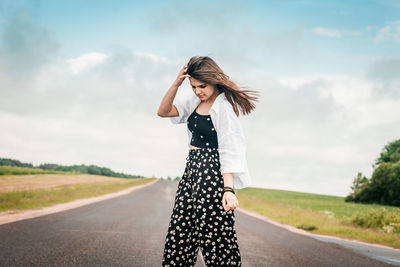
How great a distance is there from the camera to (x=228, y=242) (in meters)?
2.46

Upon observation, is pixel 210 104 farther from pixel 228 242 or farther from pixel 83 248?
pixel 83 248

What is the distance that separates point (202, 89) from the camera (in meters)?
2.56

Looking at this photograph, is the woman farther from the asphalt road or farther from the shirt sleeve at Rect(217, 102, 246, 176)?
the asphalt road

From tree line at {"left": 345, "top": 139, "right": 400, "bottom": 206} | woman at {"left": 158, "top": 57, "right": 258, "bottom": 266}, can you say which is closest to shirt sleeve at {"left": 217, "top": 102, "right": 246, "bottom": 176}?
woman at {"left": 158, "top": 57, "right": 258, "bottom": 266}

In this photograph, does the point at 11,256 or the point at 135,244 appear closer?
the point at 11,256

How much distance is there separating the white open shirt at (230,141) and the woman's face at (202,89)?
0.25 feet

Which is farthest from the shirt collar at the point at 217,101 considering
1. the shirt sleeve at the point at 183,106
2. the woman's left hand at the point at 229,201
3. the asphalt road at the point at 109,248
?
the asphalt road at the point at 109,248

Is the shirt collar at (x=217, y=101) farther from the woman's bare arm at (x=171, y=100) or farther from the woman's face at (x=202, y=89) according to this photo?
the woman's bare arm at (x=171, y=100)

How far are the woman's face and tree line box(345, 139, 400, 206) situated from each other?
45.8 metres

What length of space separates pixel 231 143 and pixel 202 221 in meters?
0.57

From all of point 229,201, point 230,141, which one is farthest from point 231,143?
point 229,201

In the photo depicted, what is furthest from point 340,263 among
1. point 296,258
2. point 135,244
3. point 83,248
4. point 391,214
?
point 391,214

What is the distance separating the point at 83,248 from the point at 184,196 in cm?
341

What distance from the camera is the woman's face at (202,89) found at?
8.36 feet
